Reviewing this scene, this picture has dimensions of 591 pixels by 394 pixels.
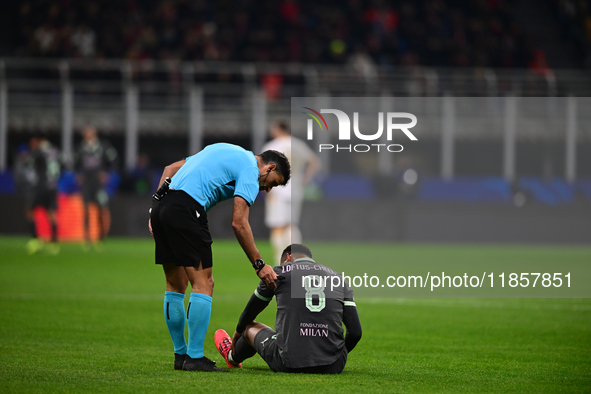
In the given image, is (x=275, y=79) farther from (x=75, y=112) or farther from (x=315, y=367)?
(x=315, y=367)

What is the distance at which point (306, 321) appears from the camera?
5102 millimetres

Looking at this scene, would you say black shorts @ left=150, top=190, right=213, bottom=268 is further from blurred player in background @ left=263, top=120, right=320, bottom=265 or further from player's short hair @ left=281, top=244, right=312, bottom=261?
blurred player in background @ left=263, top=120, right=320, bottom=265

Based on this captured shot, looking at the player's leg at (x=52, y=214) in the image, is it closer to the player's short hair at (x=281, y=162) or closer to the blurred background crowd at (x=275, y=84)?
the blurred background crowd at (x=275, y=84)

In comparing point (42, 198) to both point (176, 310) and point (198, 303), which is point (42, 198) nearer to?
point (176, 310)

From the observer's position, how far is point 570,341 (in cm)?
715

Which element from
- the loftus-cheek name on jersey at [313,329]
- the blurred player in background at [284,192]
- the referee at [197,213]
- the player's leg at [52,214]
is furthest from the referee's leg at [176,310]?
A: the player's leg at [52,214]

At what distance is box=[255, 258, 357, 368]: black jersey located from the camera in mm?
5098

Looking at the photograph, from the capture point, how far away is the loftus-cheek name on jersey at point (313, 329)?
5.10 metres

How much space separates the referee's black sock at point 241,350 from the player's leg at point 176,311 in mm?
378

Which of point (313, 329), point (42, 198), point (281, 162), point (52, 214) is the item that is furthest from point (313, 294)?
point (52, 214)

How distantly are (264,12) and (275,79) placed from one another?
6376 millimetres

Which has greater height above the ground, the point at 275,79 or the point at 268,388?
the point at 275,79

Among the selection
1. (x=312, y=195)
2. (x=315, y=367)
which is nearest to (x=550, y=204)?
(x=312, y=195)

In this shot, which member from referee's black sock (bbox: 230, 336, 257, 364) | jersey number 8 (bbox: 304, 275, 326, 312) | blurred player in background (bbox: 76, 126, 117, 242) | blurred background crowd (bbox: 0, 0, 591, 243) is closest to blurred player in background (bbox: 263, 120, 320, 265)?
blurred background crowd (bbox: 0, 0, 591, 243)
